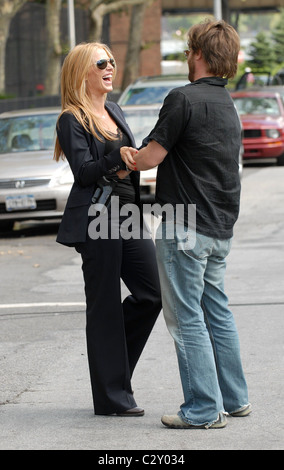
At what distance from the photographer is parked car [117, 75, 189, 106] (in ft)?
63.1

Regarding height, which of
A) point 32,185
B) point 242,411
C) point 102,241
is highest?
point 102,241

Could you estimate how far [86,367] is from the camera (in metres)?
6.53

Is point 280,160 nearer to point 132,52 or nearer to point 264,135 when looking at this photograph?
point 264,135

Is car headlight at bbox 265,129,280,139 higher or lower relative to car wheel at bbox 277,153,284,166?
higher

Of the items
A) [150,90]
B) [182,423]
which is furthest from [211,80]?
[150,90]

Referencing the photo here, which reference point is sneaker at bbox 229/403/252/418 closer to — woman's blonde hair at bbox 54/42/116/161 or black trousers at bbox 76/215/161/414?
black trousers at bbox 76/215/161/414

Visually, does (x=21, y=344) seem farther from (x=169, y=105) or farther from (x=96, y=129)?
(x=169, y=105)

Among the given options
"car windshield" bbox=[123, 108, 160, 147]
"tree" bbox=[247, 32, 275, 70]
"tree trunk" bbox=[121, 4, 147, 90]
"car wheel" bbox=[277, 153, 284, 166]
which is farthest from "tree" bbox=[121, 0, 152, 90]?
"tree" bbox=[247, 32, 275, 70]

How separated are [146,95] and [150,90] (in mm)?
222

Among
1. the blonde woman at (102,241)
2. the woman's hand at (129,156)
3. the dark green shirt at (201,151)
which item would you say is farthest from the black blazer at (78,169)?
the dark green shirt at (201,151)

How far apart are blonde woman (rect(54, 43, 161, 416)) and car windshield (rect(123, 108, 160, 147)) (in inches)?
399

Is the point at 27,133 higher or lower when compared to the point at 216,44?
lower

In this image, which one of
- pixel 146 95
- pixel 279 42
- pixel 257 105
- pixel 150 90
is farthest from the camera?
pixel 279 42

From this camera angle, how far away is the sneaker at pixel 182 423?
198 inches
